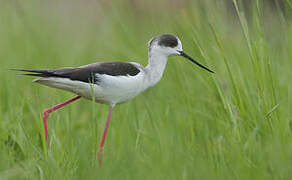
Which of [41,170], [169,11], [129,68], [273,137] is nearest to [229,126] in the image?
[273,137]

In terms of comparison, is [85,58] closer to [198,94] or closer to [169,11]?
[169,11]

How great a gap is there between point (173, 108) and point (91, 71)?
28.6 inches

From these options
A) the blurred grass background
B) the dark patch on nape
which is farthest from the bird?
the blurred grass background

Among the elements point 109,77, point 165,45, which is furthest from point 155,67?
point 109,77

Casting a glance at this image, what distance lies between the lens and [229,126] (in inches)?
89.9

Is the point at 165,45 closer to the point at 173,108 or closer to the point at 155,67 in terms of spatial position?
the point at 155,67

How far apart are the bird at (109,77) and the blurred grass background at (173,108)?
0.48ft

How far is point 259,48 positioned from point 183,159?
32.0 inches

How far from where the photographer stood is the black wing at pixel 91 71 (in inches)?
90.5

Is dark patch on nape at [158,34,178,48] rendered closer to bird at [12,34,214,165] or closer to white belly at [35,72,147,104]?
bird at [12,34,214,165]

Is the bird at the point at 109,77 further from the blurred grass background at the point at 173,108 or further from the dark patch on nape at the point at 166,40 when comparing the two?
the blurred grass background at the point at 173,108

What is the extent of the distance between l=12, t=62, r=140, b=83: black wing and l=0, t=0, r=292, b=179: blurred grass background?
195 mm

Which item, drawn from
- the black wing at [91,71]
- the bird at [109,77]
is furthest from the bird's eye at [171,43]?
the black wing at [91,71]

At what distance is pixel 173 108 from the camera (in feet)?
9.29
